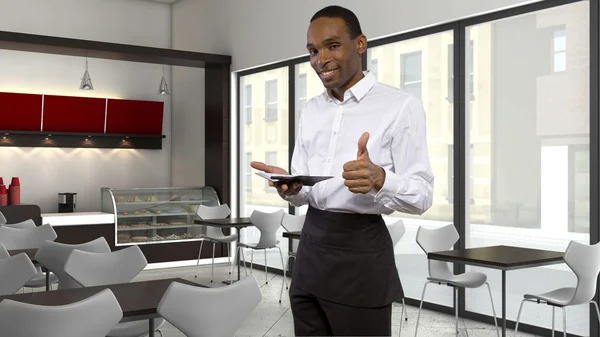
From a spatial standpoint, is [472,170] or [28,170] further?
[28,170]

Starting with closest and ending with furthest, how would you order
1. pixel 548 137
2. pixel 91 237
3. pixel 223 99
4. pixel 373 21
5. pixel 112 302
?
pixel 112 302 → pixel 548 137 → pixel 373 21 → pixel 91 237 → pixel 223 99

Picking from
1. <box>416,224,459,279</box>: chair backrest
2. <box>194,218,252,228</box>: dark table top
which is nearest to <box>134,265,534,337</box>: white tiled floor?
<box>416,224,459,279</box>: chair backrest

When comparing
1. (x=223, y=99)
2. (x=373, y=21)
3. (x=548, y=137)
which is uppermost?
(x=373, y=21)

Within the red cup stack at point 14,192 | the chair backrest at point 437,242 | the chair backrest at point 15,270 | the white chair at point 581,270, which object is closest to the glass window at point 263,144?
the red cup stack at point 14,192

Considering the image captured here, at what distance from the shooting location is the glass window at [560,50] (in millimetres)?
5227

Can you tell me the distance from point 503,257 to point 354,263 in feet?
9.67

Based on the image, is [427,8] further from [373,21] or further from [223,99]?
[223,99]

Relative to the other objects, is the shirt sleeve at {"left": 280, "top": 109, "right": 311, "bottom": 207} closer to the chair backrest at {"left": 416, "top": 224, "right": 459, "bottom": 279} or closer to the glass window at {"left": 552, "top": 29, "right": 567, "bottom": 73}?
the chair backrest at {"left": 416, "top": 224, "right": 459, "bottom": 279}

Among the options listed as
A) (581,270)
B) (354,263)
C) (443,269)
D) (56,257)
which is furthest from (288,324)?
(354,263)

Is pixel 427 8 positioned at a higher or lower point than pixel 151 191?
higher

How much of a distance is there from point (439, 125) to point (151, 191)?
3.95m

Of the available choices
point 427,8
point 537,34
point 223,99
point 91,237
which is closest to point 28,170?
point 91,237

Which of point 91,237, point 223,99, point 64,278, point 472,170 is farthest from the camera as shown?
point 223,99

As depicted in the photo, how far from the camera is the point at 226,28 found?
9492 millimetres
